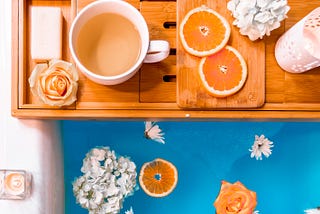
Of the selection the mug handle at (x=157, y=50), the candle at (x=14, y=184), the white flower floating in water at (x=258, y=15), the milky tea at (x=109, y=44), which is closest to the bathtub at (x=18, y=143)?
the candle at (x=14, y=184)

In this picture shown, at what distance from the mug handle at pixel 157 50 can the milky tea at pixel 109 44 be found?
0.04 meters

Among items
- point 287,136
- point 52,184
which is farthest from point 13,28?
point 287,136

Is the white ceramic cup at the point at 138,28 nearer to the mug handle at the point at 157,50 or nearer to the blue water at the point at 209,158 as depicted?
the mug handle at the point at 157,50

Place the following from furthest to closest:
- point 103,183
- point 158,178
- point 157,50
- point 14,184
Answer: point 158,178, point 103,183, point 14,184, point 157,50

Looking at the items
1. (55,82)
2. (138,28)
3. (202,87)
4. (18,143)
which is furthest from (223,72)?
(18,143)

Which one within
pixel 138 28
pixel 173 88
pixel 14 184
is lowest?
pixel 14 184

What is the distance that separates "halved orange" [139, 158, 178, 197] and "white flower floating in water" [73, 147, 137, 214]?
0.33 ft

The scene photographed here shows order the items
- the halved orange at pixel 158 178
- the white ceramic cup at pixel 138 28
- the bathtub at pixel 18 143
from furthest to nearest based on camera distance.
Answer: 1. the halved orange at pixel 158 178
2. the bathtub at pixel 18 143
3. the white ceramic cup at pixel 138 28

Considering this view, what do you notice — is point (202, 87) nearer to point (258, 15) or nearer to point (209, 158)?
point (258, 15)

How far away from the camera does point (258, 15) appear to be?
820 millimetres

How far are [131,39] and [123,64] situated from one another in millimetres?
48

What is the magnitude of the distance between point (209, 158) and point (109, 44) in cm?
49

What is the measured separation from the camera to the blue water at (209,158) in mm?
1193

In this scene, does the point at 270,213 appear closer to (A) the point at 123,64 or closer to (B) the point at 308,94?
(B) the point at 308,94
